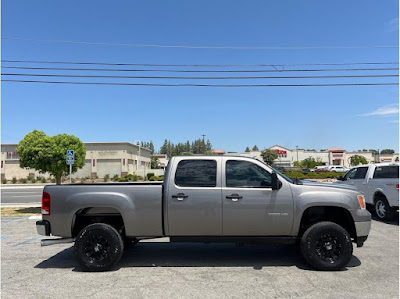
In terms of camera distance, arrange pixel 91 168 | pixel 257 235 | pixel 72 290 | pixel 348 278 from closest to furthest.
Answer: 1. pixel 72 290
2. pixel 348 278
3. pixel 257 235
4. pixel 91 168

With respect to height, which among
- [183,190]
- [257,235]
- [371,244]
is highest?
[183,190]

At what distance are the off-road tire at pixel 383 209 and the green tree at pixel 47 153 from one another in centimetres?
1264

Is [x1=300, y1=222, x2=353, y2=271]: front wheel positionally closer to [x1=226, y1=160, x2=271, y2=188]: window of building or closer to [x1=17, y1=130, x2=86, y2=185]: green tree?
[x1=226, y1=160, x2=271, y2=188]: window of building

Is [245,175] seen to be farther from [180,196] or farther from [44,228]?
[44,228]

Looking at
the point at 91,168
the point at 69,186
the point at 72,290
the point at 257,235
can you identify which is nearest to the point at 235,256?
the point at 257,235

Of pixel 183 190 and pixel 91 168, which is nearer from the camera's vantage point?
pixel 183 190

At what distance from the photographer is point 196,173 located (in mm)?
5426

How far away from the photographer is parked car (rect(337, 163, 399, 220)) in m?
9.52

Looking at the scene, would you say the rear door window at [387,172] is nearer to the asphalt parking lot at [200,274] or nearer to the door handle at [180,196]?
the asphalt parking lot at [200,274]

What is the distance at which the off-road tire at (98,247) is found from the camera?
517cm

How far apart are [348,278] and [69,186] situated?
486cm

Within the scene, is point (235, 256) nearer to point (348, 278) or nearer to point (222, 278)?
point (222, 278)

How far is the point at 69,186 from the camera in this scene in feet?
17.6

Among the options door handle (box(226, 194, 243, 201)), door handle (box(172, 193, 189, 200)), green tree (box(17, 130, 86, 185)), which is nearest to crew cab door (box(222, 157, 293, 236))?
door handle (box(226, 194, 243, 201))
